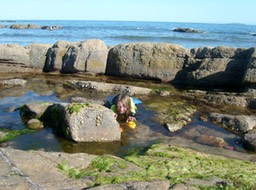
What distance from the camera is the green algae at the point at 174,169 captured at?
5297mm

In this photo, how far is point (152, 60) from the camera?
16.6 metres

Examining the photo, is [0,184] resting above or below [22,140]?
above

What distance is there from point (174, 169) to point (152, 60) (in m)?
11.0

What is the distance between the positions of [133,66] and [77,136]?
8.88 m

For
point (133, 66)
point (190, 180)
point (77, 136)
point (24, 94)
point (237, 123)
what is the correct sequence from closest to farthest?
point (190, 180), point (77, 136), point (237, 123), point (24, 94), point (133, 66)

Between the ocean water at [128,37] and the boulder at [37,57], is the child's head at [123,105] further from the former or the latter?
the ocean water at [128,37]

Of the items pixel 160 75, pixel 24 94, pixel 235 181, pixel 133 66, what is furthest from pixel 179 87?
pixel 235 181

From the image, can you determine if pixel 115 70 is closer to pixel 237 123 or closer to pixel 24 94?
pixel 24 94

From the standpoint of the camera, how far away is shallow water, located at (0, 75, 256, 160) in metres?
8.15

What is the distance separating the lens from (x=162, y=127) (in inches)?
389

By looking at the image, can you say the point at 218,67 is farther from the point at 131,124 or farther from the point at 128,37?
the point at 128,37

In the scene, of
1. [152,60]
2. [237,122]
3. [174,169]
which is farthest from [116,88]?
[174,169]

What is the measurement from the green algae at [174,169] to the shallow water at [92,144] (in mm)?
1212

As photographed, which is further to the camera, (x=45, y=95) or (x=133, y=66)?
(x=133, y=66)
